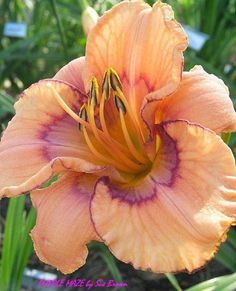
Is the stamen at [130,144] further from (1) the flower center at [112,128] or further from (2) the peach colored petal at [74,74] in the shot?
(2) the peach colored petal at [74,74]

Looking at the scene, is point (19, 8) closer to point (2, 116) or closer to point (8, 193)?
point (2, 116)

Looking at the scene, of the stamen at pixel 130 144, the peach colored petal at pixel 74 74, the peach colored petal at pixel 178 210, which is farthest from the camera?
the peach colored petal at pixel 74 74

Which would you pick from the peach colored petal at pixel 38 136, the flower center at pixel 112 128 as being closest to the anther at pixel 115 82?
the flower center at pixel 112 128

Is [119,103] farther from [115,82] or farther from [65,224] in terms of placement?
[65,224]

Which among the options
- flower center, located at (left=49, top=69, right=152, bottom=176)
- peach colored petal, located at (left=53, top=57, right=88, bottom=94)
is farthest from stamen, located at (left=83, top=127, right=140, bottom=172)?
peach colored petal, located at (left=53, top=57, right=88, bottom=94)

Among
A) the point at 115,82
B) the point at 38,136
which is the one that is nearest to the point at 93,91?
the point at 115,82

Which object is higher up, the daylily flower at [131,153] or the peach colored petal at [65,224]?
the daylily flower at [131,153]

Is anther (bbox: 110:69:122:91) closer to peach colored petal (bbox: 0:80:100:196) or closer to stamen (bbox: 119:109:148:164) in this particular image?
stamen (bbox: 119:109:148:164)
